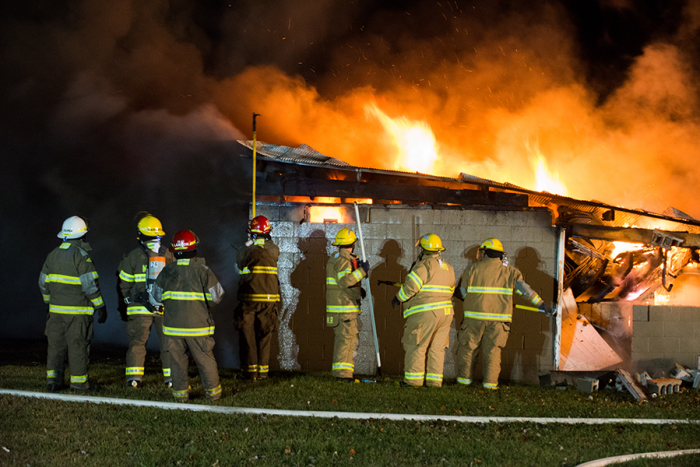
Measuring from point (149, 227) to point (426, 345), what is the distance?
373 centimetres

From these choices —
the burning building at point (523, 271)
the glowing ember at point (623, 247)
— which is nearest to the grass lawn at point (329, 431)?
the burning building at point (523, 271)

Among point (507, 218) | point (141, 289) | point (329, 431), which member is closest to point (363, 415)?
point (329, 431)

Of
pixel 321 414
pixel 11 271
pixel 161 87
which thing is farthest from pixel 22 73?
pixel 321 414

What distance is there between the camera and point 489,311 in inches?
264

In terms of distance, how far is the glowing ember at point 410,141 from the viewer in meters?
13.5

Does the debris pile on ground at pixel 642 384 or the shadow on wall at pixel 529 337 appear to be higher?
the shadow on wall at pixel 529 337

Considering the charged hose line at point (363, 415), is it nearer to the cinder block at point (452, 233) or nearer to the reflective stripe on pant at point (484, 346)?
the reflective stripe on pant at point (484, 346)

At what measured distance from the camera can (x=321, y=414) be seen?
16.5ft

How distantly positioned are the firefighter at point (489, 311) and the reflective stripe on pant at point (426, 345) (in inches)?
12.6

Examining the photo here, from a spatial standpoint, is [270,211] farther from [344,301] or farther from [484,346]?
[484,346]

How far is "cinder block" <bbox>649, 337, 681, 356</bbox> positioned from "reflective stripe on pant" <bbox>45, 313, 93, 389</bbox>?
300 inches

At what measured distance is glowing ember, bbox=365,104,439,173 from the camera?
13.5 metres

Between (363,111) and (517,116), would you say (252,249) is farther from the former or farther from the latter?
(517,116)

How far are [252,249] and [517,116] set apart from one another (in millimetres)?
10595
